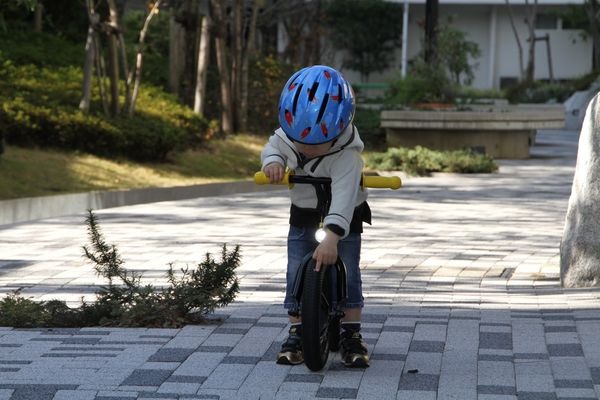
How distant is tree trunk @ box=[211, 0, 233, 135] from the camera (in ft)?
75.2

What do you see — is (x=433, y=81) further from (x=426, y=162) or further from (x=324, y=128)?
(x=324, y=128)

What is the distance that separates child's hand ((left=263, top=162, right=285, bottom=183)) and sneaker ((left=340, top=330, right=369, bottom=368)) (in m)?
0.84

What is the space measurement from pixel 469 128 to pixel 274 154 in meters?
19.0

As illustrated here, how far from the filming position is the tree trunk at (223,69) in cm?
2292

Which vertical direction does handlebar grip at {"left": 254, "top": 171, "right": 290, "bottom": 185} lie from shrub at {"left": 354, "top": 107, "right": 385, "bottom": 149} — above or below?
above

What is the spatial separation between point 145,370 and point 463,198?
10.8 metres

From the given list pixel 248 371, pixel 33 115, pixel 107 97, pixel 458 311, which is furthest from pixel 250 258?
pixel 107 97

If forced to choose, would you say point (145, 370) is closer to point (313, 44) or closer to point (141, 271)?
point (141, 271)

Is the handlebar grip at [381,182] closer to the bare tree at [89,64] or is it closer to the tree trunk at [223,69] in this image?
the bare tree at [89,64]

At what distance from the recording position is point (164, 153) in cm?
1909

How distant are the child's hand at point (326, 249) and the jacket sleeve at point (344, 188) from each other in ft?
0.15

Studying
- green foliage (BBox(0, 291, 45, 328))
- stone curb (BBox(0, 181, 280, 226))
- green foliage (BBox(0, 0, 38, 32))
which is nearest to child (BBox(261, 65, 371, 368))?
green foliage (BBox(0, 291, 45, 328))

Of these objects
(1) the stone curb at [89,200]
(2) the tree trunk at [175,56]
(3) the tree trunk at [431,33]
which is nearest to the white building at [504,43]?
(3) the tree trunk at [431,33]

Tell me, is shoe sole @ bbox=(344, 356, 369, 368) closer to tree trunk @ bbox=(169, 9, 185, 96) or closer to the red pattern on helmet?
the red pattern on helmet
